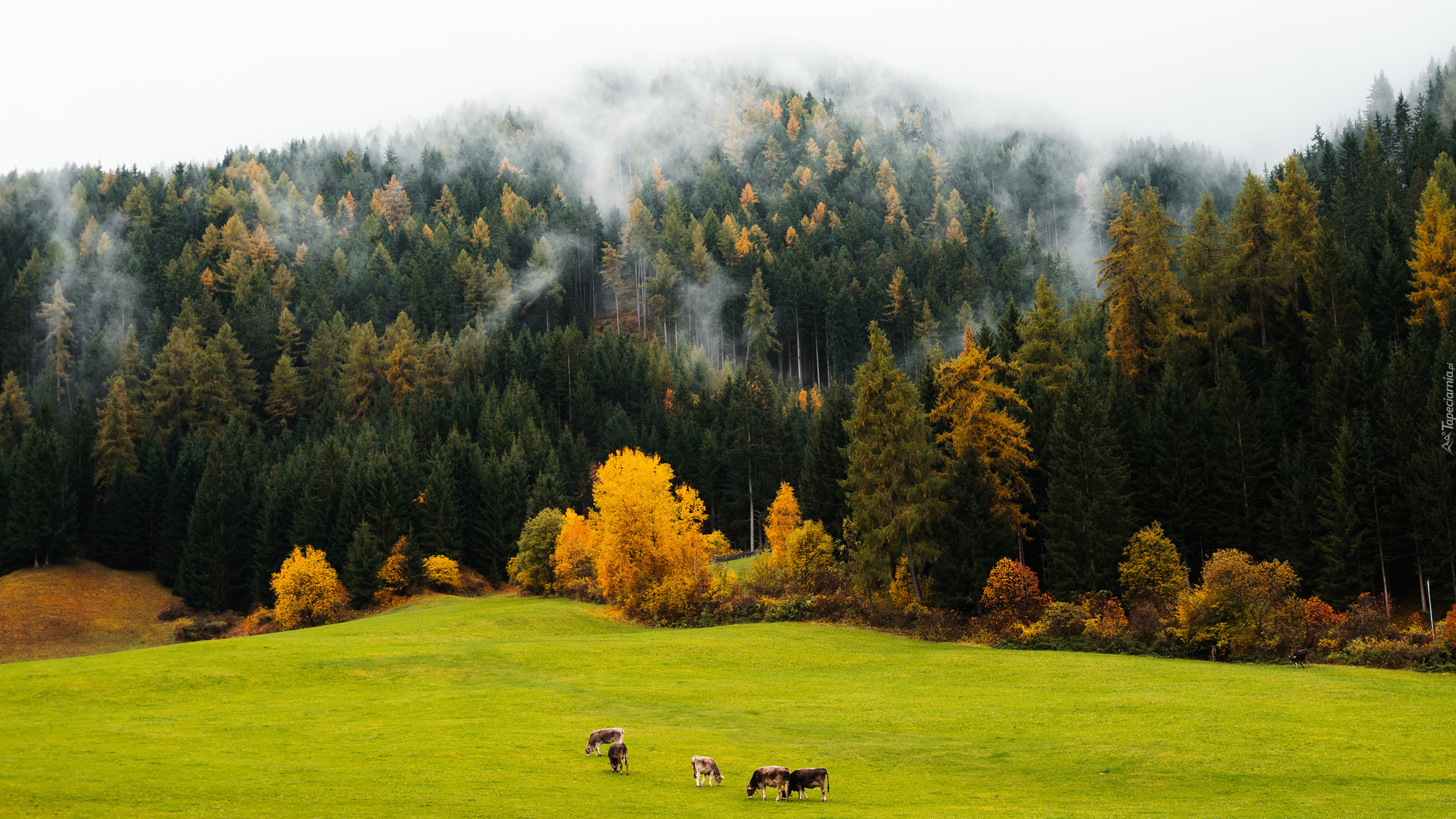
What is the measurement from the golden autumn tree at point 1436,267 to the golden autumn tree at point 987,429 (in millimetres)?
32684

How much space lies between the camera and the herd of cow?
22172mm

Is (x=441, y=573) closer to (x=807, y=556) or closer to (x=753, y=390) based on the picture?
(x=807, y=556)

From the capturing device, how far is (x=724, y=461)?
382 feet

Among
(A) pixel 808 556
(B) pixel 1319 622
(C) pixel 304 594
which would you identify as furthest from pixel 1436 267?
(C) pixel 304 594

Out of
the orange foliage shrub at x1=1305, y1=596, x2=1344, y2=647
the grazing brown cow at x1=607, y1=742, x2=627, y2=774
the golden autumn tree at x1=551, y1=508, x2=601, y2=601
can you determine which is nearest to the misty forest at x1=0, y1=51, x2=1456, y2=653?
the orange foliage shrub at x1=1305, y1=596, x2=1344, y2=647

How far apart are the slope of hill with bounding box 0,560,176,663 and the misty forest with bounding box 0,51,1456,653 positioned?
463 centimetres

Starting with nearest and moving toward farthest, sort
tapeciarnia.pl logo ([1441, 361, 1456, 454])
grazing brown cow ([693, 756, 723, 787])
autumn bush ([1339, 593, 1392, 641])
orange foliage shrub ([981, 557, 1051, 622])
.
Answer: grazing brown cow ([693, 756, 723, 787]) < autumn bush ([1339, 593, 1392, 641]) < orange foliage shrub ([981, 557, 1051, 622]) < tapeciarnia.pl logo ([1441, 361, 1456, 454])

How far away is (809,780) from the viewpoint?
72.9 ft

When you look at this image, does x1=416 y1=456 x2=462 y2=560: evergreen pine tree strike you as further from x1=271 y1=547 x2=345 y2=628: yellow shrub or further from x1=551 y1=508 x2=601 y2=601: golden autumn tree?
x1=551 y1=508 x2=601 y2=601: golden autumn tree

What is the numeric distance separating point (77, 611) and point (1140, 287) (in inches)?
4352

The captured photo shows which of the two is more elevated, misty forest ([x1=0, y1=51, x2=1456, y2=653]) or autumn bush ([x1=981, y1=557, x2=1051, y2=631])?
misty forest ([x1=0, y1=51, x2=1456, y2=653])

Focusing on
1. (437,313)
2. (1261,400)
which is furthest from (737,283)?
(1261,400)

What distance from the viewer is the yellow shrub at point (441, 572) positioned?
9419 centimetres

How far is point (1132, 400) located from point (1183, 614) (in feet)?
85.2
